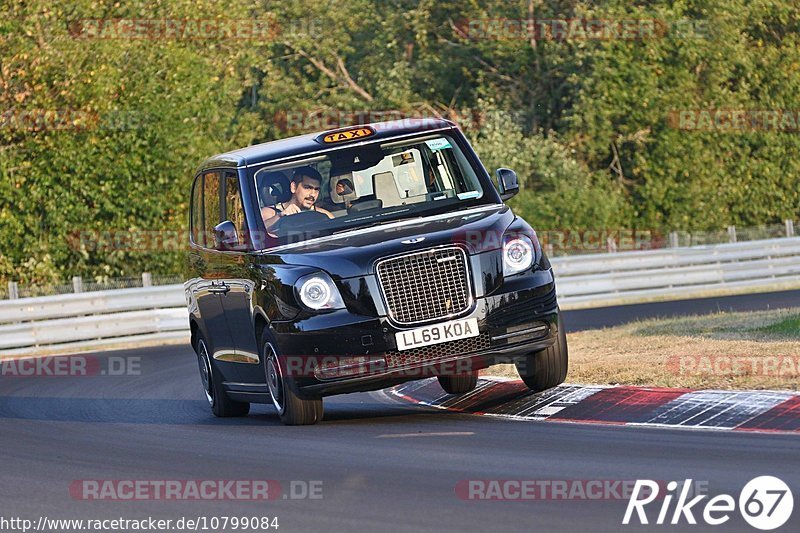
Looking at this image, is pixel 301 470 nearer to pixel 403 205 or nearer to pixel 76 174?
pixel 403 205

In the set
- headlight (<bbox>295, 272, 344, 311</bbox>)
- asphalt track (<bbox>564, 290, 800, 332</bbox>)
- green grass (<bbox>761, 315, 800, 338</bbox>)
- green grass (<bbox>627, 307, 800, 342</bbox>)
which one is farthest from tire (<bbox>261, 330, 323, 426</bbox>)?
asphalt track (<bbox>564, 290, 800, 332</bbox>)

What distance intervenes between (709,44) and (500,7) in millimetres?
5303

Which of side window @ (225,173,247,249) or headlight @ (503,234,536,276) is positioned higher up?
side window @ (225,173,247,249)

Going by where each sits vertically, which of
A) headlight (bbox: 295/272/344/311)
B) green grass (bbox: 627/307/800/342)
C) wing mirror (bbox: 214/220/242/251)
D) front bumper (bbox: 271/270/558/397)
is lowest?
green grass (bbox: 627/307/800/342)

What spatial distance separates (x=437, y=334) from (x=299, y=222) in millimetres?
1604

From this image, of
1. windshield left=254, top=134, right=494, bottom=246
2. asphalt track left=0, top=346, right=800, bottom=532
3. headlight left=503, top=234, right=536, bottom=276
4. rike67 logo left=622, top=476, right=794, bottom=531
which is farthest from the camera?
windshield left=254, top=134, right=494, bottom=246

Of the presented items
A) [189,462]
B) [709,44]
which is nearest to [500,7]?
[709,44]

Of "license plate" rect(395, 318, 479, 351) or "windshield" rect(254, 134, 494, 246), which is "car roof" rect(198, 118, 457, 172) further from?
"license plate" rect(395, 318, 479, 351)

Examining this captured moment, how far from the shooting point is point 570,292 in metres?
28.8

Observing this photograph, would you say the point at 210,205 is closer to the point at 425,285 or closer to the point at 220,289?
A: the point at 220,289

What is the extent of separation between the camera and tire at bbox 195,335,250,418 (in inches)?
504

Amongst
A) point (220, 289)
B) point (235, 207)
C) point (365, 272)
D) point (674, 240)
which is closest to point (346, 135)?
point (235, 207)

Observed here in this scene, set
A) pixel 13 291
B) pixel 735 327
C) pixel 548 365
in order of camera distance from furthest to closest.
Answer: pixel 13 291 < pixel 735 327 < pixel 548 365

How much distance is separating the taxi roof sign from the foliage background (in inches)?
767
